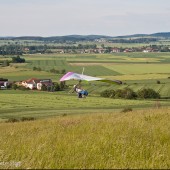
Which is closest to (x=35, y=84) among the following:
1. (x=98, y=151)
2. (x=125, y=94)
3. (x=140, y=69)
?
(x=125, y=94)

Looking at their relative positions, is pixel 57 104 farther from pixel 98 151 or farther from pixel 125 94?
pixel 98 151

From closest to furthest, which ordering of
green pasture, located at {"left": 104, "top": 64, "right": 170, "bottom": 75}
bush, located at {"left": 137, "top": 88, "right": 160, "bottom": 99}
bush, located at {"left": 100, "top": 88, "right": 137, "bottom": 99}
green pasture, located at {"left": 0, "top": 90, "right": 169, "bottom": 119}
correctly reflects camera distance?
1. green pasture, located at {"left": 0, "top": 90, "right": 169, "bottom": 119}
2. bush, located at {"left": 100, "top": 88, "right": 137, "bottom": 99}
3. bush, located at {"left": 137, "top": 88, "right": 160, "bottom": 99}
4. green pasture, located at {"left": 104, "top": 64, "right": 170, "bottom": 75}

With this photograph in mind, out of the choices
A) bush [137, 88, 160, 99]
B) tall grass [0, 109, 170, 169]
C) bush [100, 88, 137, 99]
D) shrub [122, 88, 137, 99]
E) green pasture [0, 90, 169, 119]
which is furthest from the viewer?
bush [137, 88, 160, 99]

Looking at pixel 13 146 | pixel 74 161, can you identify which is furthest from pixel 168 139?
pixel 13 146

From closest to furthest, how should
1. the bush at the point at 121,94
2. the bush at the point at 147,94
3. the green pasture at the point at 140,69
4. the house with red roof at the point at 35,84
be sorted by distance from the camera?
the bush at the point at 121,94, the bush at the point at 147,94, the house with red roof at the point at 35,84, the green pasture at the point at 140,69

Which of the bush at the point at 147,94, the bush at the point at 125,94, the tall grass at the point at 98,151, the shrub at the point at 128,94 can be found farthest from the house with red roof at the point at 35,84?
the tall grass at the point at 98,151

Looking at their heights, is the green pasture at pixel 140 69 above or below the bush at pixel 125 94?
below

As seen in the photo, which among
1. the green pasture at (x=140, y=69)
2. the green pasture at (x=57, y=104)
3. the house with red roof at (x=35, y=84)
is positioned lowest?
the green pasture at (x=140, y=69)

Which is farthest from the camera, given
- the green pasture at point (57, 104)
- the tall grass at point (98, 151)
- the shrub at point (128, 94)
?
the shrub at point (128, 94)

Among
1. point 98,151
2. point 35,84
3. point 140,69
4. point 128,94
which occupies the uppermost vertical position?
point 98,151

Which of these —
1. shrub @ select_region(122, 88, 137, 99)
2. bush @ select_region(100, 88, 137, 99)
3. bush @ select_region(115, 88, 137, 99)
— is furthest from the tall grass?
bush @ select_region(100, 88, 137, 99)

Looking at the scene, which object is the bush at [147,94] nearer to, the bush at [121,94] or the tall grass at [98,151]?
the bush at [121,94]

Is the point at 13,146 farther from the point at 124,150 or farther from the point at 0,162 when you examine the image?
the point at 124,150

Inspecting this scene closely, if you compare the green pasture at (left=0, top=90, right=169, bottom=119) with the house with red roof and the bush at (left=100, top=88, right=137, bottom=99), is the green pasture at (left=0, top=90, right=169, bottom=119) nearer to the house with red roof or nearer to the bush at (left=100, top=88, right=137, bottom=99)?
the bush at (left=100, top=88, right=137, bottom=99)
